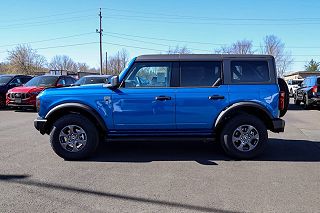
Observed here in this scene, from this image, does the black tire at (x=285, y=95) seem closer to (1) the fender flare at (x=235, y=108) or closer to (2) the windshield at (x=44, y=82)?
(1) the fender flare at (x=235, y=108)

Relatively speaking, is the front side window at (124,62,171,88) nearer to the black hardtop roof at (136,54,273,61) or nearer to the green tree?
the black hardtop roof at (136,54,273,61)

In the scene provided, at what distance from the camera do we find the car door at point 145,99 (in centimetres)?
615

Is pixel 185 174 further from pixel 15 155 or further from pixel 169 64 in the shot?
pixel 15 155

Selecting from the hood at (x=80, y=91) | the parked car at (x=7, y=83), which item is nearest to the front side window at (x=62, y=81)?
the parked car at (x=7, y=83)

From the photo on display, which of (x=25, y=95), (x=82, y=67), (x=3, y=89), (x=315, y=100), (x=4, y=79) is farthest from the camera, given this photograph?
(x=82, y=67)

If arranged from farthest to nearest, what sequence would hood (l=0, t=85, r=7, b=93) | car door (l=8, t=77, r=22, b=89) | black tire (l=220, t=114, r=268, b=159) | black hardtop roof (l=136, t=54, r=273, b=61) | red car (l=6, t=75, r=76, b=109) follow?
car door (l=8, t=77, r=22, b=89)
hood (l=0, t=85, r=7, b=93)
red car (l=6, t=75, r=76, b=109)
black hardtop roof (l=136, t=54, r=273, b=61)
black tire (l=220, t=114, r=268, b=159)

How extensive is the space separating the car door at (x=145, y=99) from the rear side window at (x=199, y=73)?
27 centimetres

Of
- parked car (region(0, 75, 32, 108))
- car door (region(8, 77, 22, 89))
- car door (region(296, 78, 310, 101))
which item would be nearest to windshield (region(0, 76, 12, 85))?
parked car (region(0, 75, 32, 108))

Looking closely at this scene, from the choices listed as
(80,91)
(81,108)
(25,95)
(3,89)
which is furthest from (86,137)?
(3,89)

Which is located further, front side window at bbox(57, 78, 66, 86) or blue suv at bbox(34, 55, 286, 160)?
front side window at bbox(57, 78, 66, 86)

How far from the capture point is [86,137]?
6.18m

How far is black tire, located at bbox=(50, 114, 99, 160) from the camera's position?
20.2 feet

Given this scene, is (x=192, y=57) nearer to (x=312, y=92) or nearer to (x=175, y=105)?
(x=175, y=105)

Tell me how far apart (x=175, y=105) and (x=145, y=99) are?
0.57 metres
